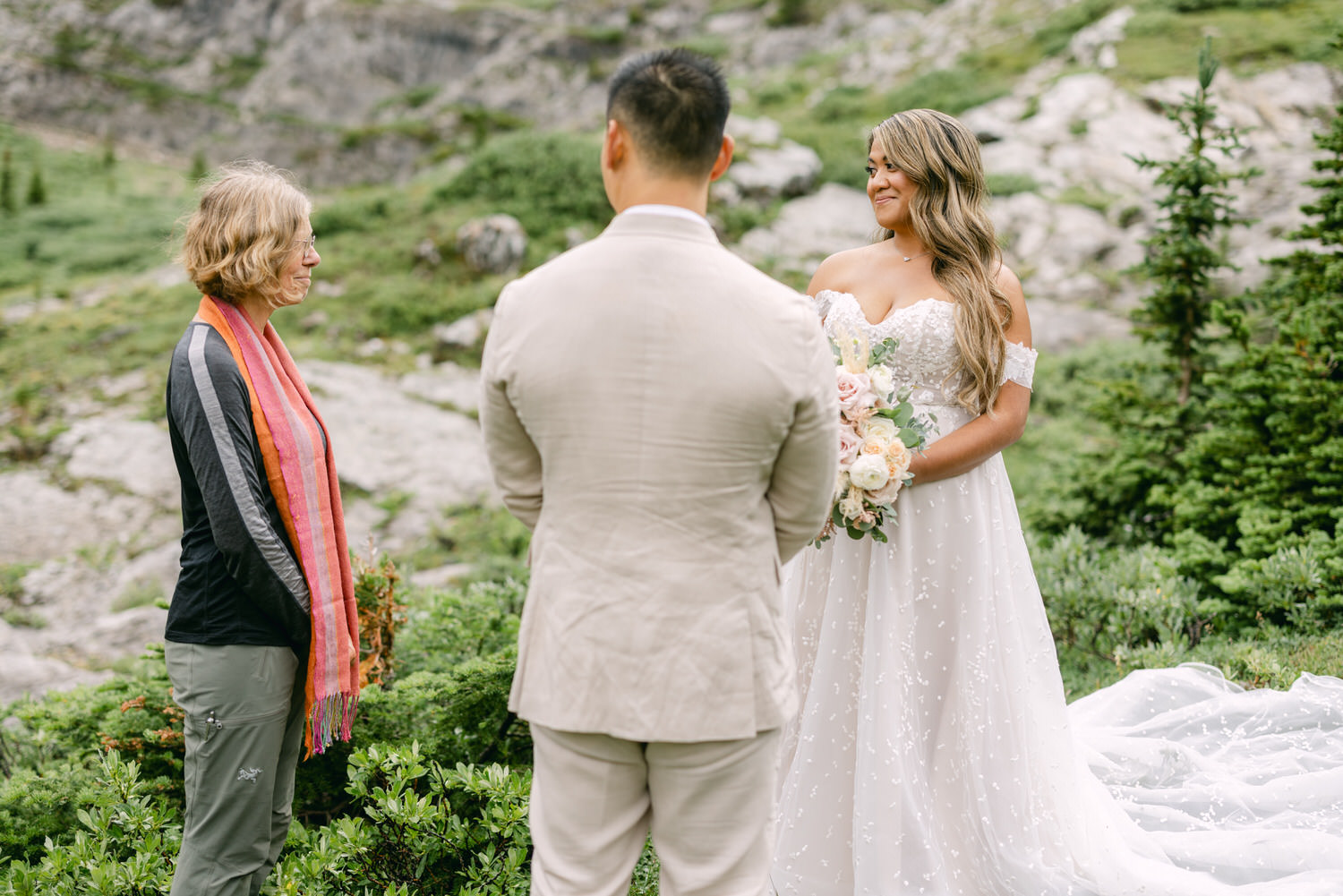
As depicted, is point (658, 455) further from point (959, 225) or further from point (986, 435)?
point (959, 225)

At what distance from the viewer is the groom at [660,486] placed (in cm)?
184

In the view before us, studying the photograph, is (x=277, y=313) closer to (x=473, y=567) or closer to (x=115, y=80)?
(x=473, y=567)

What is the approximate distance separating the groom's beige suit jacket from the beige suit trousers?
0.34ft

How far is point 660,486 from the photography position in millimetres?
1861

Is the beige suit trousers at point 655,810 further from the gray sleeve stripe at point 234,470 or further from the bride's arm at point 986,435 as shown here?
the bride's arm at point 986,435

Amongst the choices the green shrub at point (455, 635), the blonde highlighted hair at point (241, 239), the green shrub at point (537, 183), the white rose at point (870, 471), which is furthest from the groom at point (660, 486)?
the green shrub at point (537, 183)

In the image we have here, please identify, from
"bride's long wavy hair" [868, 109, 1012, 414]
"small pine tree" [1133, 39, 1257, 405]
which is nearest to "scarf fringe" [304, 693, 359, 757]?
"bride's long wavy hair" [868, 109, 1012, 414]

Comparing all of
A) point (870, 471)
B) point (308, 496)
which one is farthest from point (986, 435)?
point (308, 496)

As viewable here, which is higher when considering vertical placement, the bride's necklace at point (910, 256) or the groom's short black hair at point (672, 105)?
the groom's short black hair at point (672, 105)

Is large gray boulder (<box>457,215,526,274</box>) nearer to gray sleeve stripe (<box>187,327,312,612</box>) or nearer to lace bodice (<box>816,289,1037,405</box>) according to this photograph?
lace bodice (<box>816,289,1037,405</box>)

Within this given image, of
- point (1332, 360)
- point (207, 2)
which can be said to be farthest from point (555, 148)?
point (207, 2)

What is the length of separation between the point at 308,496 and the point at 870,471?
1776 mm

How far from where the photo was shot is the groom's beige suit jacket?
1837 mm

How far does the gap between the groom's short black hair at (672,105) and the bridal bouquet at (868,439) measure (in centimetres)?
120
